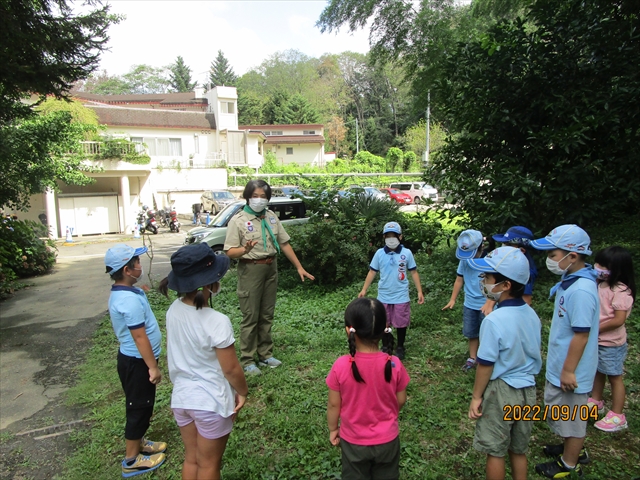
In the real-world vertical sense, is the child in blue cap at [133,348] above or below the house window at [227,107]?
below

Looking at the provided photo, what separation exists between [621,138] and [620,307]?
149 inches

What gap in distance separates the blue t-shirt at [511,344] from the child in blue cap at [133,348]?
2.14 metres

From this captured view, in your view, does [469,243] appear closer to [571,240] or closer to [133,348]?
[571,240]

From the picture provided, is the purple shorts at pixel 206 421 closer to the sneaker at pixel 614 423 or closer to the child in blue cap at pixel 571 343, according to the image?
the child in blue cap at pixel 571 343

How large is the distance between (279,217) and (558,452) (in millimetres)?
7827

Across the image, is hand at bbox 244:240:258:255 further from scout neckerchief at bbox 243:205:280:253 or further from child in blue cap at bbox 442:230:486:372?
child in blue cap at bbox 442:230:486:372

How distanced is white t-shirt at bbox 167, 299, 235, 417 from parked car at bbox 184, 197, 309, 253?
730 centimetres

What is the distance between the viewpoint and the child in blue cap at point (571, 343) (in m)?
2.59

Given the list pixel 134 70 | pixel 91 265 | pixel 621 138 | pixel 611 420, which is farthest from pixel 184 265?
pixel 134 70

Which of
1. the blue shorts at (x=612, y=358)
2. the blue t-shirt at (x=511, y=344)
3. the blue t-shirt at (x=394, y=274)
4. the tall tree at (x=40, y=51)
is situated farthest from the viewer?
the tall tree at (x=40, y=51)

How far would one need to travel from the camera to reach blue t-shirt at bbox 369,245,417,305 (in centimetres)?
450

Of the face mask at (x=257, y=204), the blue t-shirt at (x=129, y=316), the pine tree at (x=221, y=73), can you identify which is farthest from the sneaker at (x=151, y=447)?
the pine tree at (x=221, y=73)

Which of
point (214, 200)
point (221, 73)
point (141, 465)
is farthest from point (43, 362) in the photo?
point (221, 73)

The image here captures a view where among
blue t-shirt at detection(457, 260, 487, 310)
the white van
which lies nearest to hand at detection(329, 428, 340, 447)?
blue t-shirt at detection(457, 260, 487, 310)
